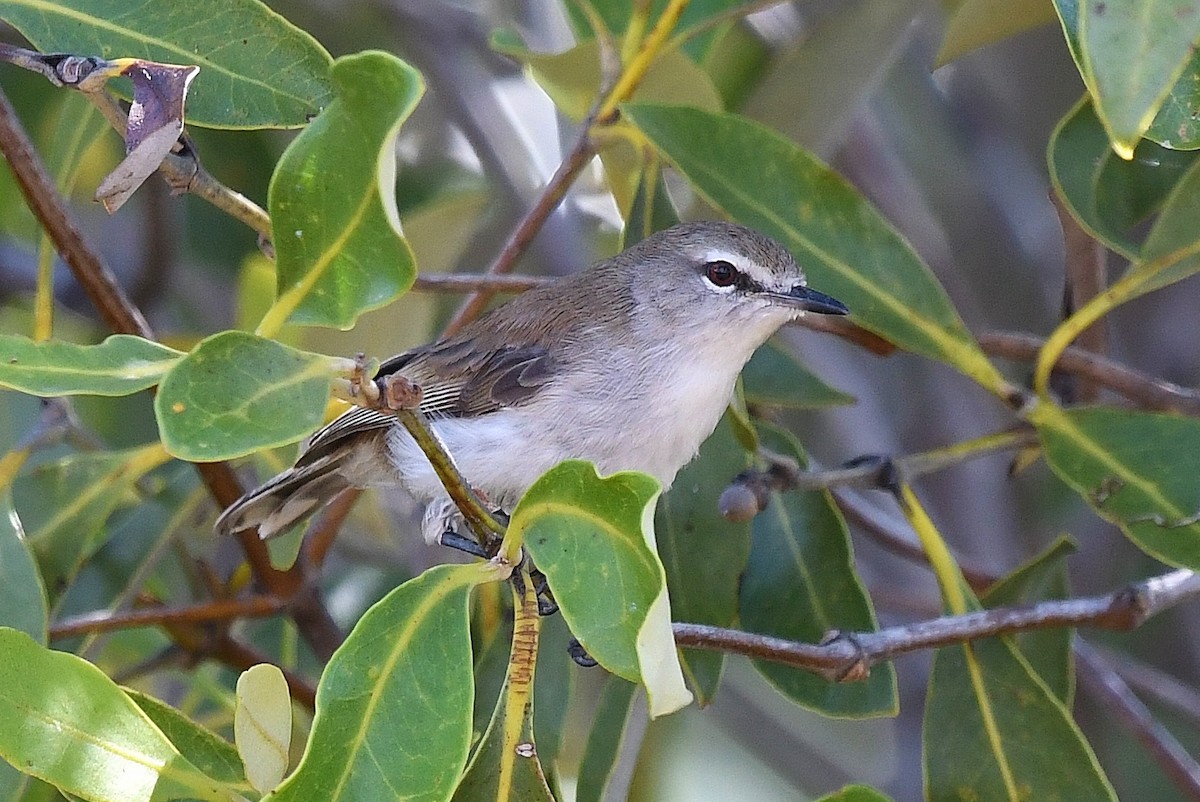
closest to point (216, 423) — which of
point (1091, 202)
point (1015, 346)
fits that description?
point (1091, 202)

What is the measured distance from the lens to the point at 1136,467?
2502 mm

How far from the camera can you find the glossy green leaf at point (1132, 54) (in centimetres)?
167

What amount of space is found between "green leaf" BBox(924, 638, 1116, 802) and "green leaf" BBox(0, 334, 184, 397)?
1542mm

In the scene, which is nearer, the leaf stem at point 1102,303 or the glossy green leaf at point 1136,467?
the glossy green leaf at point 1136,467

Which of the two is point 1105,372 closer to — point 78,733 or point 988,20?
point 988,20

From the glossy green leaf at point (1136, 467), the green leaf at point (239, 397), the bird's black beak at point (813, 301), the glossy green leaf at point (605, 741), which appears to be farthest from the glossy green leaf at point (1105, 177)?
the green leaf at point (239, 397)

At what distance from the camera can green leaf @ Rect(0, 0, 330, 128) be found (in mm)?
2135

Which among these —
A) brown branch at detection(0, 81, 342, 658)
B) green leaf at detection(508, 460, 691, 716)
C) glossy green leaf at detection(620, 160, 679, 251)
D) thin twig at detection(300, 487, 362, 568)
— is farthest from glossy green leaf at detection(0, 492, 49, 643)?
glossy green leaf at detection(620, 160, 679, 251)

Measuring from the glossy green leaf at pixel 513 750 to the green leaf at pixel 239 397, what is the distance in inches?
17.0

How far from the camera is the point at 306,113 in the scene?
2135 mm

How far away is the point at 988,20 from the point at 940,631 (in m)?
1.11

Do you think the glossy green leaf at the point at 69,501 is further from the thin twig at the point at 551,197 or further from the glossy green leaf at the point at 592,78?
the glossy green leaf at the point at 592,78

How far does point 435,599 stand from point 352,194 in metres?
0.55

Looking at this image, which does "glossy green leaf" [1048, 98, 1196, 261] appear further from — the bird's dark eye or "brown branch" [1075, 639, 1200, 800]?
"brown branch" [1075, 639, 1200, 800]
